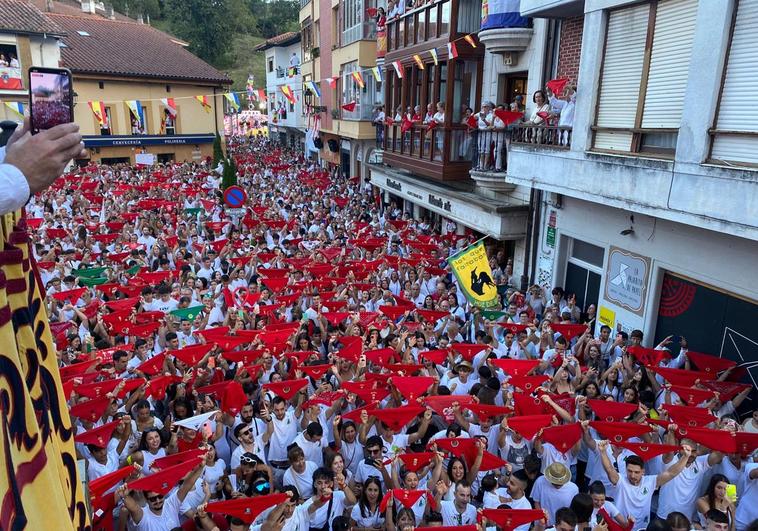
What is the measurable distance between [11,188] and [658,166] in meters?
8.69

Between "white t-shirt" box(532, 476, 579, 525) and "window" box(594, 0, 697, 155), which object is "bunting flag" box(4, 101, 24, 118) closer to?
"window" box(594, 0, 697, 155)

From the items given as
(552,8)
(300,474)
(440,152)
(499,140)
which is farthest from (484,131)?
(300,474)

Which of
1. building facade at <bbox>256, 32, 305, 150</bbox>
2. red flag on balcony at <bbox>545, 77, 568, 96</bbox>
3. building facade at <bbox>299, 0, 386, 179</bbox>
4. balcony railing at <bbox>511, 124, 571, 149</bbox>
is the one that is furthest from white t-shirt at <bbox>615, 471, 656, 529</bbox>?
building facade at <bbox>256, 32, 305, 150</bbox>

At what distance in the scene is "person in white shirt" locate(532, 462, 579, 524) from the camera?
18.2ft

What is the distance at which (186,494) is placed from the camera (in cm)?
526

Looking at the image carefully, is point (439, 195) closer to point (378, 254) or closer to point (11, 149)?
point (378, 254)

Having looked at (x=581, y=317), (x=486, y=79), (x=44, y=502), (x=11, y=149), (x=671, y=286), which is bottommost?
(x=581, y=317)

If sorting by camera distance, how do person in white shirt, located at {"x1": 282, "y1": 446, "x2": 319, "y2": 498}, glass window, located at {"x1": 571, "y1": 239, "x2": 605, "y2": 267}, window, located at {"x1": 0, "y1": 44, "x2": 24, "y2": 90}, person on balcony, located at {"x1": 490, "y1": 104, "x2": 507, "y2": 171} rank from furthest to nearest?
window, located at {"x1": 0, "y1": 44, "x2": 24, "y2": 90} → person on balcony, located at {"x1": 490, "y1": 104, "x2": 507, "y2": 171} → glass window, located at {"x1": 571, "y1": 239, "x2": 605, "y2": 267} → person in white shirt, located at {"x1": 282, "y1": 446, "x2": 319, "y2": 498}

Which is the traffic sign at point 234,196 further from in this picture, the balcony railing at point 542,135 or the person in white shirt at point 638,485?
the person in white shirt at point 638,485

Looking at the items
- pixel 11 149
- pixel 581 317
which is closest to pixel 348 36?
pixel 581 317

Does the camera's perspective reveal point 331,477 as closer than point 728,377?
Yes

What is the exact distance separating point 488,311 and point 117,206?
1393cm

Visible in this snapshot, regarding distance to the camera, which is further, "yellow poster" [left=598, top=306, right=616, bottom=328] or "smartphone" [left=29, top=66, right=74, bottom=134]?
"yellow poster" [left=598, top=306, right=616, bottom=328]

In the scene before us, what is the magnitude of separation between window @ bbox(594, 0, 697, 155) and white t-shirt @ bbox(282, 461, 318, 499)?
717 centimetres
